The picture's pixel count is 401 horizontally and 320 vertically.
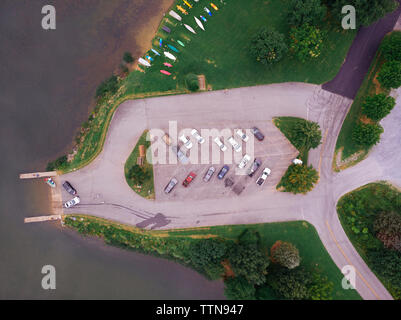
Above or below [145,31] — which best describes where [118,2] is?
above

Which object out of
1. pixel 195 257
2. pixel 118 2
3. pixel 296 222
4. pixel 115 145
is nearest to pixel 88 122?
pixel 115 145

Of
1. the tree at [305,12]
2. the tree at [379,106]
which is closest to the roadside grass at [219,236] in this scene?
the tree at [379,106]

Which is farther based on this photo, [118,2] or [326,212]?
[118,2]

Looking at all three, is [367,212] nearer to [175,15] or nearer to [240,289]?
[240,289]

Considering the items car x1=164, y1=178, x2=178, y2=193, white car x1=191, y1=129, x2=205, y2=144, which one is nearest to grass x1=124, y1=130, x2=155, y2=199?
car x1=164, y1=178, x2=178, y2=193

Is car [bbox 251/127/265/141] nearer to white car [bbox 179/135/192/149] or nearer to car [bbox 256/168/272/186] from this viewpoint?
A: car [bbox 256/168/272/186]

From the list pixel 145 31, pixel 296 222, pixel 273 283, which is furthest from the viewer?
pixel 145 31

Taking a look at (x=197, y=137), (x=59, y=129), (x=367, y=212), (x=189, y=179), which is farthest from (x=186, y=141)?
(x=367, y=212)
